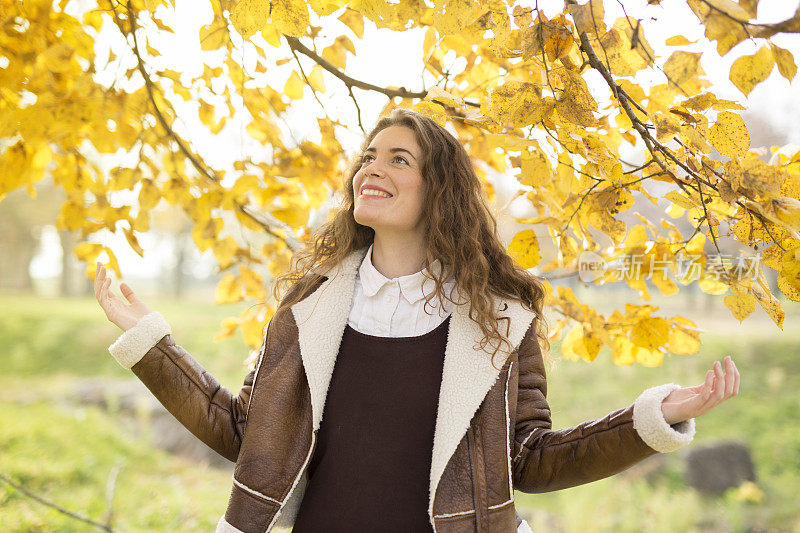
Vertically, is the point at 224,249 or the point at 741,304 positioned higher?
the point at 224,249

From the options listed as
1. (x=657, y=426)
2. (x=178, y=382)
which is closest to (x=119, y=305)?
(x=178, y=382)

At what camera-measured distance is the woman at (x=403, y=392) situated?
1.38 meters

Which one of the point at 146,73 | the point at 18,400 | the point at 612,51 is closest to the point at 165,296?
the point at 18,400

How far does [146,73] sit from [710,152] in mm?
1590

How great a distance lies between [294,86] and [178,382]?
1.01 meters

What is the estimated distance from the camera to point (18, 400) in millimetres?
7555

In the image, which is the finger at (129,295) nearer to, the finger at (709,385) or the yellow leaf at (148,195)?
the yellow leaf at (148,195)

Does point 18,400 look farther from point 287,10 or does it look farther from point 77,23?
point 287,10

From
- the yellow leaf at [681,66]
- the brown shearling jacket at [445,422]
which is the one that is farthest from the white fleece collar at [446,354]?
the yellow leaf at [681,66]

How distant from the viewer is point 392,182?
5.37 ft

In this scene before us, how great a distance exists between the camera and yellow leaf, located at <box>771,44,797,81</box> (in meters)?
0.98

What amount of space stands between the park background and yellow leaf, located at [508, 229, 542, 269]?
16.5 inches

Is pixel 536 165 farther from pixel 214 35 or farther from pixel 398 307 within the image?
pixel 214 35

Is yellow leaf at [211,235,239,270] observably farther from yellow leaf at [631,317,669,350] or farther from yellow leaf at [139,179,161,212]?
yellow leaf at [631,317,669,350]
